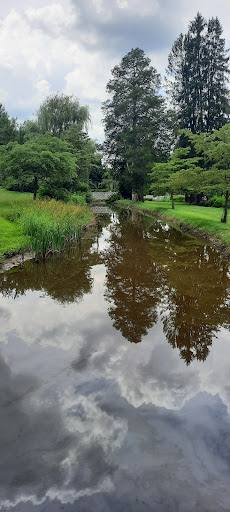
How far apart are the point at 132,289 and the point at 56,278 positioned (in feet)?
7.39

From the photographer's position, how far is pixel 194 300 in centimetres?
675

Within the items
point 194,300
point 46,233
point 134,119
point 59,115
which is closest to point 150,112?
point 134,119

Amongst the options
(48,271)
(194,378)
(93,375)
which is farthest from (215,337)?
(48,271)

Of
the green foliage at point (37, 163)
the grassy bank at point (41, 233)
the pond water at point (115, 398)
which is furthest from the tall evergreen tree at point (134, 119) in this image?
the pond water at point (115, 398)

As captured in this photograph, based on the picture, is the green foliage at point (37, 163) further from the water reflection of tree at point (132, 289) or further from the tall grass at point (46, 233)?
the water reflection of tree at point (132, 289)

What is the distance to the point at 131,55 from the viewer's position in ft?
121

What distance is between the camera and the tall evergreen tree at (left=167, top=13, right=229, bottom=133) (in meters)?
33.5

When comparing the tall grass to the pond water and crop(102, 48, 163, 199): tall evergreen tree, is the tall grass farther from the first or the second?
crop(102, 48, 163, 199): tall evergreen tree

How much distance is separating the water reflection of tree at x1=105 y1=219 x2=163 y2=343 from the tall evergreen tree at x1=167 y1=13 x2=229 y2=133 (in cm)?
2773

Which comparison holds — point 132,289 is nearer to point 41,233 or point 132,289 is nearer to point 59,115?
point 41,233

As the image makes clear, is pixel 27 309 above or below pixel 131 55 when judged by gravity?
below

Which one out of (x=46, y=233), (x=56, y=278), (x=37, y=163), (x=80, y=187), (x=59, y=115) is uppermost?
(x=59, y=115)

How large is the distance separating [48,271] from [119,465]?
6799 millimetres

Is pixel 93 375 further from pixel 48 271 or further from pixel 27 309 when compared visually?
pixel 48 271
